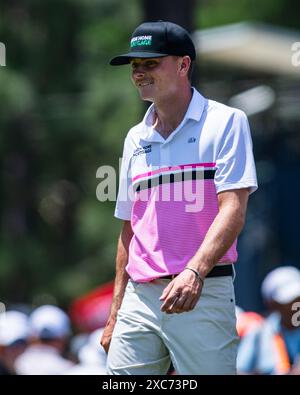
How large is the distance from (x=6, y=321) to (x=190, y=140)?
4.98m

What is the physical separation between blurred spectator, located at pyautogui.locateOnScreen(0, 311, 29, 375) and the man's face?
4.44m

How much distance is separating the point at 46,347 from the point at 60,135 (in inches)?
578

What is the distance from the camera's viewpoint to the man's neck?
6238mm

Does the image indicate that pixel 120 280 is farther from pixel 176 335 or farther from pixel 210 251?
pixel 210 251

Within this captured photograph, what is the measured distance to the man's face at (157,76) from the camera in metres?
6.17

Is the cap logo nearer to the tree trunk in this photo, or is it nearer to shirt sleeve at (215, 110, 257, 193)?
shirt sleeve at (215, 110, 257, 193)

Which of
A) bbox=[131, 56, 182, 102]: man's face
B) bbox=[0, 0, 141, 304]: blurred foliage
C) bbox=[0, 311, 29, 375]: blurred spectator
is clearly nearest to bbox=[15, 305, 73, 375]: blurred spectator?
bbox=[0, 311, 29, 375]: blurred spectator

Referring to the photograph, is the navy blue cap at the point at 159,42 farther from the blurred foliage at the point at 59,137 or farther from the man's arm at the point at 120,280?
the blurred foliage at the point at 59,137

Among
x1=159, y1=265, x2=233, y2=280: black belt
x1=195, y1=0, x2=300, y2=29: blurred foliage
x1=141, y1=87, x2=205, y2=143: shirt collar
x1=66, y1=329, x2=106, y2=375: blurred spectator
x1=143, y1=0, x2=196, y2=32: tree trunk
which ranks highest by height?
x1=195, y1=0, x2=300, y2=29: blurred foliage

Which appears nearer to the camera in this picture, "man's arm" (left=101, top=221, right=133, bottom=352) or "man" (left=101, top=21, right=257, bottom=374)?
"man" (left=101, top=21, right=257, bottom=374)

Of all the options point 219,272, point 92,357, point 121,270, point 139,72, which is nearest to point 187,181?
point 219,272

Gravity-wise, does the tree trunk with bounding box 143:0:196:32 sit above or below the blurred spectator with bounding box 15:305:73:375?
above

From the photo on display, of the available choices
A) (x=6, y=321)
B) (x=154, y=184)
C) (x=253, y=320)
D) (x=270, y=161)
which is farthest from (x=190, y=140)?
(x=270, y=161)

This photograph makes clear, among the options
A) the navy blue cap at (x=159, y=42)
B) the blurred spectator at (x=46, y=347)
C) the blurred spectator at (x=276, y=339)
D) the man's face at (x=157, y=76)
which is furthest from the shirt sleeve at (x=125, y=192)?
the blurred spectator at (x=46, y=347)
